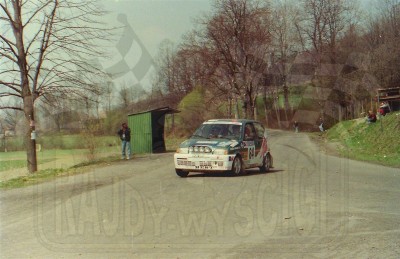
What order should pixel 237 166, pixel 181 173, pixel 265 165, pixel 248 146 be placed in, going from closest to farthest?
pixel 237 166
pixel 181 173
pixel 248 146
pixel 265 165

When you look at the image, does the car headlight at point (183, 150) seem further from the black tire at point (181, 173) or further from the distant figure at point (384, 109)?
the distant figure at point (384, 109)

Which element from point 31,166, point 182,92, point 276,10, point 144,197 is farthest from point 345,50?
point 144,197

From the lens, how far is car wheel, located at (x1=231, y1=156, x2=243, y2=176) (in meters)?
13.2

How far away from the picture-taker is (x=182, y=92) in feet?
206

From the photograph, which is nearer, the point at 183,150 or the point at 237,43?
the point at 183,150

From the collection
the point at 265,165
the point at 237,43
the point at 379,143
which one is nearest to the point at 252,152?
the point at 265,165

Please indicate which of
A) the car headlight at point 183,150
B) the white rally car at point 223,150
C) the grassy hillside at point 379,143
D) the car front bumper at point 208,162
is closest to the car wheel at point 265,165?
the white rally car at point 223,150

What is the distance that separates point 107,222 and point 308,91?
68.9 metres

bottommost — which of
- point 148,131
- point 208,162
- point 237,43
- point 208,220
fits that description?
point 208,220

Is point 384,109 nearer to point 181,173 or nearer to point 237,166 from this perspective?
point 237,166

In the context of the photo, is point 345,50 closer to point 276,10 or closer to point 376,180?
point 276,10

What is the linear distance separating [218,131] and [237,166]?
1412 millimetres

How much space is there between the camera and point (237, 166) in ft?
44.1

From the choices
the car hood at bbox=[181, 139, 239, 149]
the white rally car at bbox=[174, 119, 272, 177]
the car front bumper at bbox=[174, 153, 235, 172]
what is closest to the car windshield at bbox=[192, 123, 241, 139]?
the white rally car at bbox=[174, 119, 272, 177]
